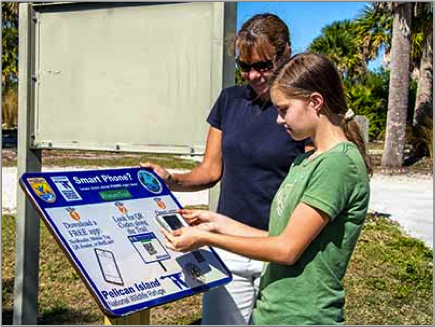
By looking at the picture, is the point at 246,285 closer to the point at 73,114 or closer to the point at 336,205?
the point at 336,205

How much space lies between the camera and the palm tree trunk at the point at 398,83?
16984 millimetres

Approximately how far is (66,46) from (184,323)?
215 centimetres

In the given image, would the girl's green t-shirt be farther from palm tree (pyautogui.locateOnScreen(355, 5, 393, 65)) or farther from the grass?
palm tree (pyautogui.locateOnScreen(355, 5, 393, 65))

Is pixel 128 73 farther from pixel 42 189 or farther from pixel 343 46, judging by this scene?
pixel 343 46

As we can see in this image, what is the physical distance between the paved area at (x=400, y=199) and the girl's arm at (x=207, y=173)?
17.8 feet

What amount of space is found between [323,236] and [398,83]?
15967 mm

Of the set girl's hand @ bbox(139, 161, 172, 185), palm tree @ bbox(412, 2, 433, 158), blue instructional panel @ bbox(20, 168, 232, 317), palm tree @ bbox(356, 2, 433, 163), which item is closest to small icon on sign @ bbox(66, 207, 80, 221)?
blue instructional panel @ bbox(20, 168, 232, 317)

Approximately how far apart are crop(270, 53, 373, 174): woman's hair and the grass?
10.4 ft

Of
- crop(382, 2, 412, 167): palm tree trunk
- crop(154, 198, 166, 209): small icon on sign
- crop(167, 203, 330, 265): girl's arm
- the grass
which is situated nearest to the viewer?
crop(167, 203, 330, 265): girl's arm

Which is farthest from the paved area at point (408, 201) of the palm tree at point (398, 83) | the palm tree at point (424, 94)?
the palm tree at point (424, 94)

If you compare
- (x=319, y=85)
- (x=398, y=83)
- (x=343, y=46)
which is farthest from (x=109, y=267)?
(x=343, y=46)

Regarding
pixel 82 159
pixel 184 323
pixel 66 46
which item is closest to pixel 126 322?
pixel 66 46

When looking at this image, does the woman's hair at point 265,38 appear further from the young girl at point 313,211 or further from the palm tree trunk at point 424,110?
the palm tree trunk at point 424,110

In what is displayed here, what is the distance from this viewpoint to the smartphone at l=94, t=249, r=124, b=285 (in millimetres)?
2053
